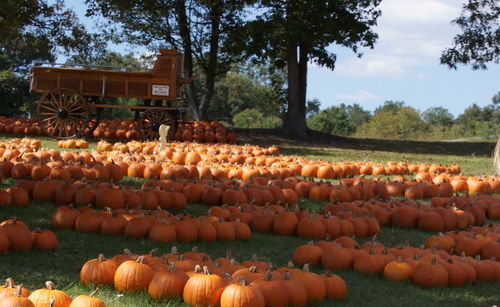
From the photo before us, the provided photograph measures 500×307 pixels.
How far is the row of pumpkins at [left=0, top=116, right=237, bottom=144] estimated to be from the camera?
64.6 feet

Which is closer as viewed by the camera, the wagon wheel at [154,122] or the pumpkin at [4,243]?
the pumpkin at [4,243]

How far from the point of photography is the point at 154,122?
18.7 metres

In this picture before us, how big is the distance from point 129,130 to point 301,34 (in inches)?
318

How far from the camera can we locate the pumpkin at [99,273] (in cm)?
482

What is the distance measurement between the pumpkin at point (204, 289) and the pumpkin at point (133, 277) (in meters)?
0.35

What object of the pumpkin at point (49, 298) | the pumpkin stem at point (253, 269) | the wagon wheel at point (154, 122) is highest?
the wagon wheel at point (154, 122)

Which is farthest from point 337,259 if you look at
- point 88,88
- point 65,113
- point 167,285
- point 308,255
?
point 88,88

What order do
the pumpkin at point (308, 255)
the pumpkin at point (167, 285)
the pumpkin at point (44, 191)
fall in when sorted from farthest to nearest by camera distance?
the pumpkin at point (44, 191) < the pumpkin at point (308, 255) < the pumpkin at point (167, 285)

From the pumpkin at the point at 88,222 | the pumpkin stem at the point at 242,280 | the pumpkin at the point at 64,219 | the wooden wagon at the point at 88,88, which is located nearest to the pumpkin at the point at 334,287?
the pumpkin stem at the point at 242,280

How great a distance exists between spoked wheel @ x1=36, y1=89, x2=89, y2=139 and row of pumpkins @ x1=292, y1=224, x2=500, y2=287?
13.0 m

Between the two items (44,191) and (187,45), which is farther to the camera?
(187,45)

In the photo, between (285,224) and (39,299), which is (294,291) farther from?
(285,224)

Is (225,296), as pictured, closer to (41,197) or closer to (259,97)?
(41,197)

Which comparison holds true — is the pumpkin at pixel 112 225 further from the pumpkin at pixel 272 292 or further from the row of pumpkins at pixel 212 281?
the pumpkin at pixel 272 292
